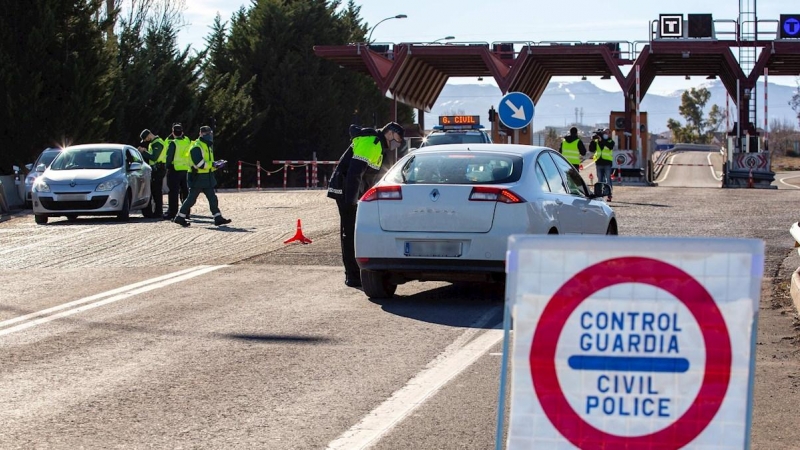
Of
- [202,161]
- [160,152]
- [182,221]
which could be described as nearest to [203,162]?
[202,161]

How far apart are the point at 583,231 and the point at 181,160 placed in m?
12.4

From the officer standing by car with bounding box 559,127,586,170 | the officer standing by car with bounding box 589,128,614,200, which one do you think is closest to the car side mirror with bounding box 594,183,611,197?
the officer standing by car with bounding box 559,127,586,170

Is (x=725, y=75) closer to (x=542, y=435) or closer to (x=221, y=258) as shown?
(x=221, y=258)

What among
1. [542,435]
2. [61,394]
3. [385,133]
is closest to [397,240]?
[385,133]

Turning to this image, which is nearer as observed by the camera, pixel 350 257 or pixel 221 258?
pixel 350 257

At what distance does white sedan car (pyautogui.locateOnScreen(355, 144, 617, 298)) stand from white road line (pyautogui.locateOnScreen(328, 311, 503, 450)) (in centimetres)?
136

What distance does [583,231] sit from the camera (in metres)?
12.5

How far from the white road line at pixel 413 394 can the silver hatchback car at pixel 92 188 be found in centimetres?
1411

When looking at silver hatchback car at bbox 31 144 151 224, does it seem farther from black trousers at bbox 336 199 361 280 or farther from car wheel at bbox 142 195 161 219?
black trousers at bbox 336 199 361 280

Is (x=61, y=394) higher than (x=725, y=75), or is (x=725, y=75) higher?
(x=725, y=75)

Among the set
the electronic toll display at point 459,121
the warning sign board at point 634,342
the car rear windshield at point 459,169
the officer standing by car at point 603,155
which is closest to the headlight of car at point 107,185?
the officer standing by car at point 603,155

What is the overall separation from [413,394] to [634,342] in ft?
11.2

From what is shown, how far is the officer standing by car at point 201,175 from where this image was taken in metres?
20.7

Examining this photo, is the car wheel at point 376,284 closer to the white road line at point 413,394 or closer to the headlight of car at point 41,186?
the white road line at point 413,394
